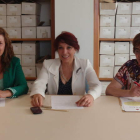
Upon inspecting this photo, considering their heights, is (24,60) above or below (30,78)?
above

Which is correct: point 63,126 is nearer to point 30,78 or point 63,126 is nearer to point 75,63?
point 75,63

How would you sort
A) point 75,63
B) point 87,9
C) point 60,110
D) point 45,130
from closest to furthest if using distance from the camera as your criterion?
point 45,130
point 60,110
point 75,63
point 87,9

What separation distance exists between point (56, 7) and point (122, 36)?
81 centimetres

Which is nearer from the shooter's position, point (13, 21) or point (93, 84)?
point (93, 84)

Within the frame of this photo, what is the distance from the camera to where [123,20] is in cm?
226

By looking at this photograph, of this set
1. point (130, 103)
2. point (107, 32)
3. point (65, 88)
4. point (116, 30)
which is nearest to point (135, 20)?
point (116, 30)

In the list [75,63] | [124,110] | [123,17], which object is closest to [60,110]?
[124,110]

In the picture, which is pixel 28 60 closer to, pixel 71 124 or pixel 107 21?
pixel 107 21

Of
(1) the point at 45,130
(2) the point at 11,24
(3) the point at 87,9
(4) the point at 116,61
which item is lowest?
(1) the point at 45,130

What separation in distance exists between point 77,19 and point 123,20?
52 cm

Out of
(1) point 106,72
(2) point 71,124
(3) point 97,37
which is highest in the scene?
(3) point 97,37

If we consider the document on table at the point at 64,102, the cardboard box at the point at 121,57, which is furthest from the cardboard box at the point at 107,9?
the document on table at the point at 64,102

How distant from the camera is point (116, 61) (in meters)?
2.34

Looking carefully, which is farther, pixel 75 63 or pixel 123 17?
pixel 123 17
